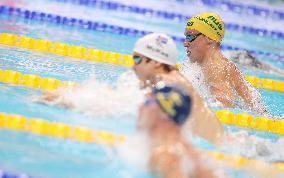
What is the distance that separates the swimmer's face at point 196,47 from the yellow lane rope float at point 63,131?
1.49 m

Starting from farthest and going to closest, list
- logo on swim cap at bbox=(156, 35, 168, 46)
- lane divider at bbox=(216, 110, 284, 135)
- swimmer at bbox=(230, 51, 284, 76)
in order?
swimmer at bbox=(230, 51, 284, 76) → lane divider at bbox=(216, 110, 284, 135) → logo on swim cap at bbox=(156, 35, 168, 46)

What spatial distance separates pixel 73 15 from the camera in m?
8.97

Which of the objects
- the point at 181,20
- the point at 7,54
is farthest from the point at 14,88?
the point at 181,20

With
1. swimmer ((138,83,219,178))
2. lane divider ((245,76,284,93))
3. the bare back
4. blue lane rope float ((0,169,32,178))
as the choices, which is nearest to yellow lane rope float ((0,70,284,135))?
the bare back

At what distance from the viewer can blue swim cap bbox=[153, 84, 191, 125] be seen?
326cm

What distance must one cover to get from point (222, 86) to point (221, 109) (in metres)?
0.23

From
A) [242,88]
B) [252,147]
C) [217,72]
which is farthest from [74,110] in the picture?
[242,88]

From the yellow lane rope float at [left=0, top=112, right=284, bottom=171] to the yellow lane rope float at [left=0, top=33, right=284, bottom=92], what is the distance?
8.62 ft

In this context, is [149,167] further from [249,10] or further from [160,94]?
[249,10]

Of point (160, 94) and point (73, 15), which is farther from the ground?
point (160, 94)

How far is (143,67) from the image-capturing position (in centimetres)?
388

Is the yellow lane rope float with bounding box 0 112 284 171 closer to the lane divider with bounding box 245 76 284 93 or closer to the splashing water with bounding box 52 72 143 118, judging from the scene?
the splashing water with bounding box 52 72 143 118

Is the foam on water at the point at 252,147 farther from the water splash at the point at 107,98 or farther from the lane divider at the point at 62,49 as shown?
the lane divider at the point at 62,49

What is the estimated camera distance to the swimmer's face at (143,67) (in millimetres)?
3854
